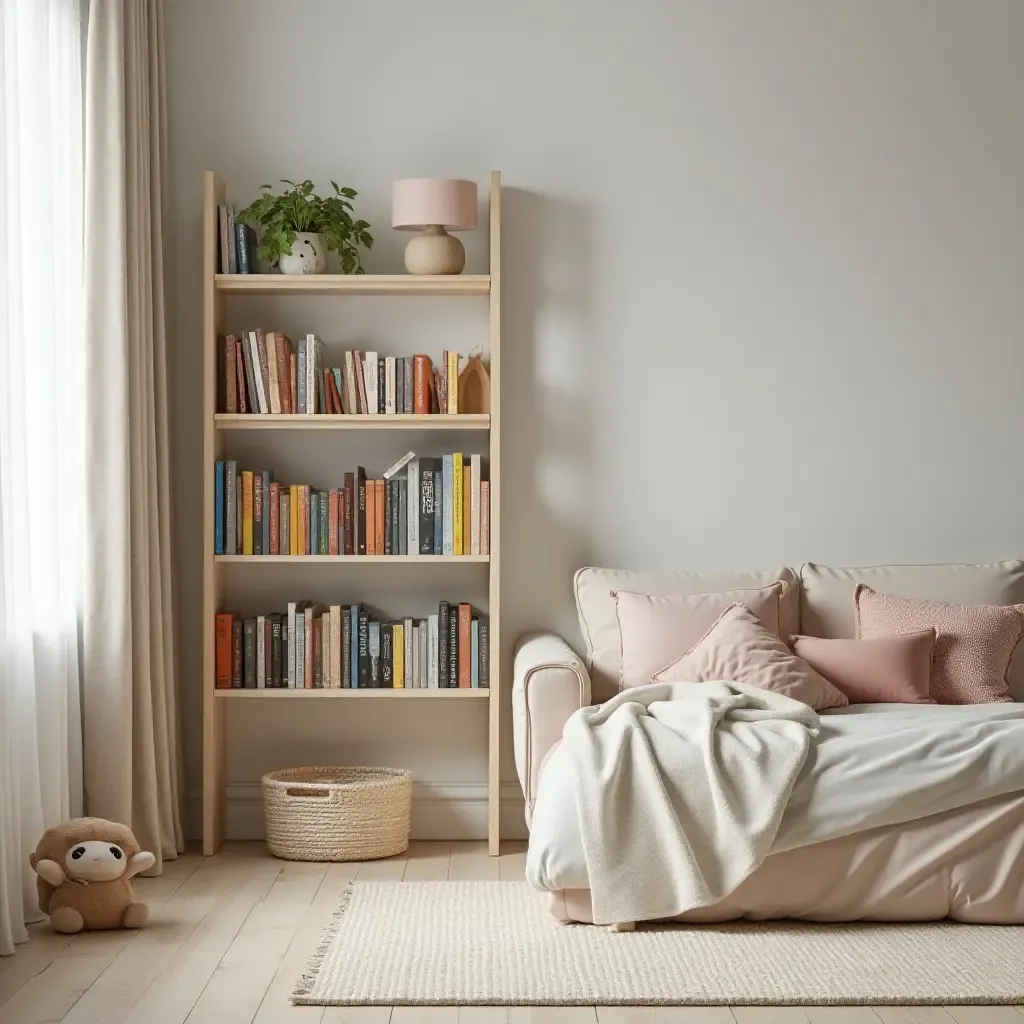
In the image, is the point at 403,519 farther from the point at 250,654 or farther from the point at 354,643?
the point at 250,654

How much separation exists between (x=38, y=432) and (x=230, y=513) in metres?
0.77

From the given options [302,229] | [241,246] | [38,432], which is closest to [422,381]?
[302,229]

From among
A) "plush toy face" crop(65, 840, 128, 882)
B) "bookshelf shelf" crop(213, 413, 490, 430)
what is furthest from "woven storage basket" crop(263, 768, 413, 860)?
"bookshelf shelf" crop(213, 413, 490, 430)

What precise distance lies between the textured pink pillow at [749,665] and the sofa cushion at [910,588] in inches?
12.8

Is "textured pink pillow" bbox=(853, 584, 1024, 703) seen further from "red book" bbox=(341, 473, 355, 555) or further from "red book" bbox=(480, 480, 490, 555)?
"red book" bbox=(341, 473, 355, 555)

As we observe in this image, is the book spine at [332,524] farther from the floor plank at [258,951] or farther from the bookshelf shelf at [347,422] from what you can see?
the floor plank at [258,951]

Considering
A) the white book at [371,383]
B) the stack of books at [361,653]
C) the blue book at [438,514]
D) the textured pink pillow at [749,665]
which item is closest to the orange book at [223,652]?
the stack of books at [361,653]

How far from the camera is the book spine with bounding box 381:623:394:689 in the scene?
409 centimetres

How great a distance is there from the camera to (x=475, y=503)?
160 inches

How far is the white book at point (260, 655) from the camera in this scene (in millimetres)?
4074

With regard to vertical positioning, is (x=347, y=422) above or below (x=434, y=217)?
below

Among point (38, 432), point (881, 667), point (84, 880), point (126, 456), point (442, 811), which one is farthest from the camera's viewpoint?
point (442, 811)

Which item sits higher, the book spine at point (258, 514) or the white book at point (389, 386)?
the white book at point (389, 386)

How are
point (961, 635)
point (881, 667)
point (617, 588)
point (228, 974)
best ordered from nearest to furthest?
1. point (228, 974)
2. point (881, 667)
3. point (961, 635)
4. point (617, 588)
